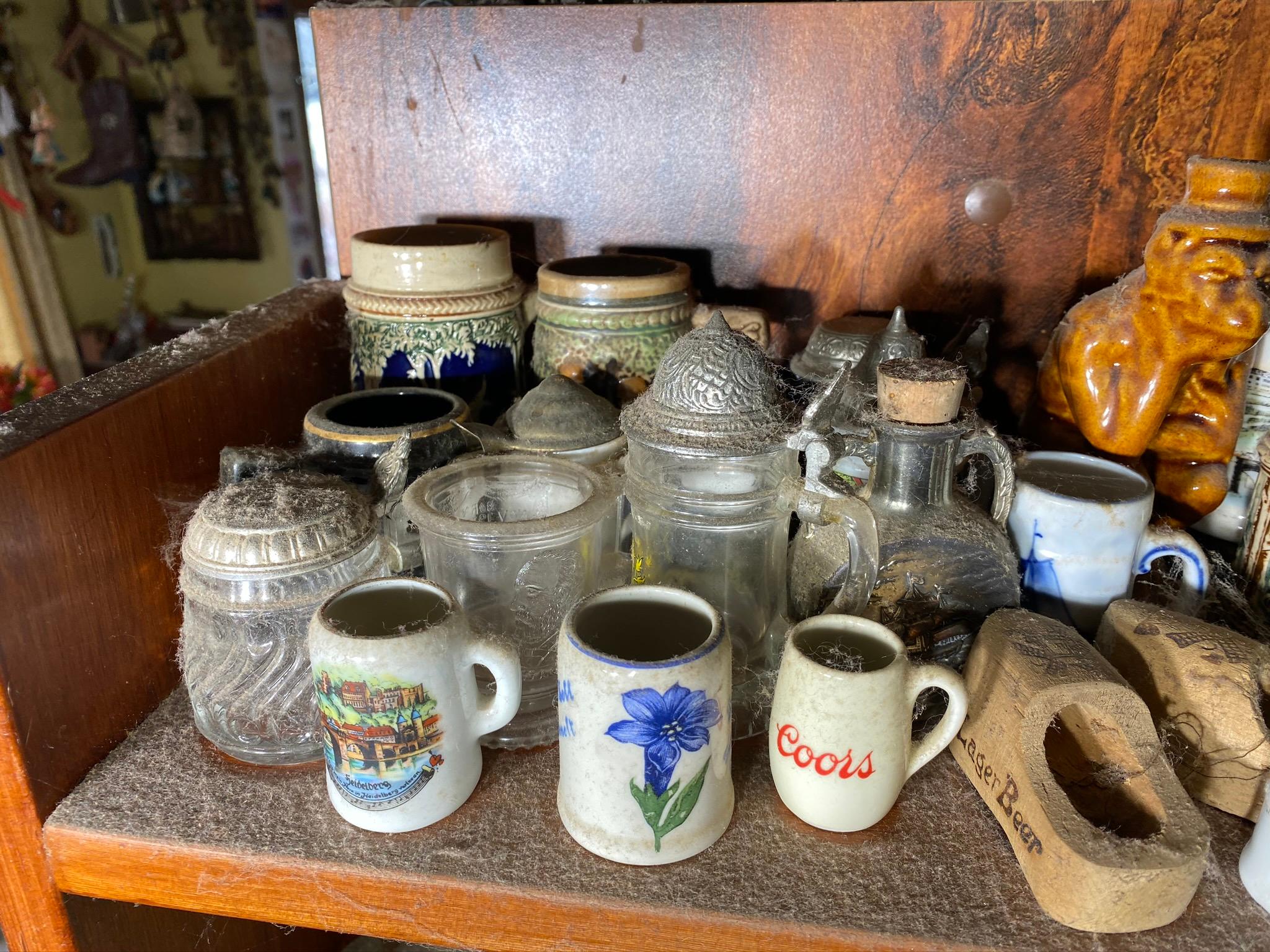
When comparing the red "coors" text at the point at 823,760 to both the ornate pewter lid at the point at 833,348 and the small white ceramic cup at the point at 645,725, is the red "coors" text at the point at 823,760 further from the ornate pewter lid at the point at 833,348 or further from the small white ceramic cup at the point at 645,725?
the ornate pewter lid at the point at 833,348

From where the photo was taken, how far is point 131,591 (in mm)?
618

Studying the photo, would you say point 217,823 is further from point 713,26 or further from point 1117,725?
point 713,26

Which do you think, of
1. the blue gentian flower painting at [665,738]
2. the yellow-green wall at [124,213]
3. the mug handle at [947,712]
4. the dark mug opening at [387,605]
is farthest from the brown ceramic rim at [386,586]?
the yellow-green wall at [124,213]

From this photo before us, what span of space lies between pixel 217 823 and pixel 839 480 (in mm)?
408

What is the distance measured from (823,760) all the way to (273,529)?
330mm

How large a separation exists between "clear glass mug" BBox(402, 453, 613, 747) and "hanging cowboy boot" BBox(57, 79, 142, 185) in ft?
7.24

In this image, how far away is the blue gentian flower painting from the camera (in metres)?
0.47

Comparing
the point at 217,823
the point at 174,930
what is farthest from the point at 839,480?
the point at 174,930

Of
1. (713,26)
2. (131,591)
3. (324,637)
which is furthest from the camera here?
(713,26)

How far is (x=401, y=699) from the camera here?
0.50 m

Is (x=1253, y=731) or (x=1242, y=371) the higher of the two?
(x=1242, y=371)

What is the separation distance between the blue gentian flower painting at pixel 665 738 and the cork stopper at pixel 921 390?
0.20 meters

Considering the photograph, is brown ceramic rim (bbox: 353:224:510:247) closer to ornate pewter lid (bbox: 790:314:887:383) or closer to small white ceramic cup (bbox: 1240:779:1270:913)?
ornate pewter lid (bbox: 790:314:887:383)

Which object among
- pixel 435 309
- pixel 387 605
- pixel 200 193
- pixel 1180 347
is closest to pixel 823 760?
pixel 387 605
